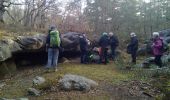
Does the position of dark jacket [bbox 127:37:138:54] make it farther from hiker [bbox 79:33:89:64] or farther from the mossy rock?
the mossy rock

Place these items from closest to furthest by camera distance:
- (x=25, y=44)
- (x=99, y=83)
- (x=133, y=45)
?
(x=99, y=83)
(x=25, y=44)
(x=133, y=45)

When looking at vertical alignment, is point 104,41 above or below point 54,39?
below

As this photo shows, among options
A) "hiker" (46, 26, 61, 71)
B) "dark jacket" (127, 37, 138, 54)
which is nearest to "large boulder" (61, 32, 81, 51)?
"dark jacket" (127, 37, 138, 54)

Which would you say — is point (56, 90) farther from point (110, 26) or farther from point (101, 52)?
point (110, 26)

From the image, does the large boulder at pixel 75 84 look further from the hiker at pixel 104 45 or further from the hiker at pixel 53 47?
the hiker at pixel 104 45

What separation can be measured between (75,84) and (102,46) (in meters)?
5.90

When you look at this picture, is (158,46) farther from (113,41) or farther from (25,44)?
(25,44)

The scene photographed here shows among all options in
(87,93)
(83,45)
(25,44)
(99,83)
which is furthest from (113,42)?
(87,93)

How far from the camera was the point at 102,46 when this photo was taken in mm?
17188

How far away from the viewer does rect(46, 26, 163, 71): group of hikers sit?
14.4 m

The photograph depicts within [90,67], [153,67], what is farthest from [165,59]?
[90,67]

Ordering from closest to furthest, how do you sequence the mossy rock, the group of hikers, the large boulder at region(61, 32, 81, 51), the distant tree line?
the mossy rock, the group of hikers, the large boulder at region(61, 32, 81, 51), the distant tree line

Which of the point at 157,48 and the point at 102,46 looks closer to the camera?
the point at 157,48

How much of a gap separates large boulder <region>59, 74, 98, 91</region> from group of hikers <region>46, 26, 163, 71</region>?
8.23 feet
